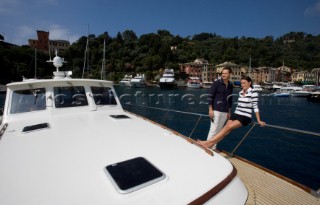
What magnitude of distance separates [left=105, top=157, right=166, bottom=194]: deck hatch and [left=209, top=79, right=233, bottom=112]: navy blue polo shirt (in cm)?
317

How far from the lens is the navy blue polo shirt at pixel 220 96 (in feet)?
16.4

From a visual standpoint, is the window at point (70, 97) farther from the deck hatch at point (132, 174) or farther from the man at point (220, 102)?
the deck hatch at point (132, 174)

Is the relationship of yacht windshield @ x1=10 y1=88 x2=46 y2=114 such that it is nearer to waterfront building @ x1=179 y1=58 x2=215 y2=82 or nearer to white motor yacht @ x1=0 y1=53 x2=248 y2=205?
white motor yacht @ x1=0 y1=53 x2=248 y2=205

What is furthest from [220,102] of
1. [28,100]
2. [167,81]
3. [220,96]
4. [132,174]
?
[167,81]

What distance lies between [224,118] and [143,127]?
2266mm

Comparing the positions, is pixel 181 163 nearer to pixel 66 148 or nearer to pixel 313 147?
pixel 66 148

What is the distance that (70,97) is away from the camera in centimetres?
515

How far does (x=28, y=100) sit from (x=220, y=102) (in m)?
4.41

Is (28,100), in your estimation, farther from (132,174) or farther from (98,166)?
(132,174)

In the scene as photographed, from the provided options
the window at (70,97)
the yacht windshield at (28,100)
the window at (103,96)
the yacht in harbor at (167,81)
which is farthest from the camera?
the yacht in harbor at (167,81)

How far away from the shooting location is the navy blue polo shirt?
→ 16.4 feet

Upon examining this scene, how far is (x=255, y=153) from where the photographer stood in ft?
41.7

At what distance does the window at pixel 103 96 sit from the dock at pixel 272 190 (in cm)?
349

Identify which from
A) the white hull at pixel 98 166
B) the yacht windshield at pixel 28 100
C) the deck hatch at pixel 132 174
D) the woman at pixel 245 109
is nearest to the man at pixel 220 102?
the woman at pixel 245 109
